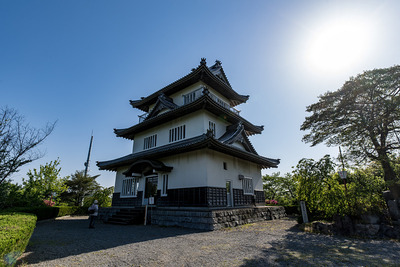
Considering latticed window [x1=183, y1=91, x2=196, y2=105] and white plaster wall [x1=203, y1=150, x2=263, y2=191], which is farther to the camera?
latticed window [x1=183, y1=91, x2=196, y2=105]

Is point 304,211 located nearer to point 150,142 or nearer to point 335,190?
point 335,190

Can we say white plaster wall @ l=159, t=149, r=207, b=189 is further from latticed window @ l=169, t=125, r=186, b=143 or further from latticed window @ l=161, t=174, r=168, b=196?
latticed window @ l=169, t=125, r=186, b=143

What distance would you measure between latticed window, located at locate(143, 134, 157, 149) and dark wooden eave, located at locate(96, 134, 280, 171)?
87 centimetres

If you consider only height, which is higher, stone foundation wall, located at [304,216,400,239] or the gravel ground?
stone foundation wall, located at [304,216,400,239]

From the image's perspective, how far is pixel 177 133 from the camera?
1365cm

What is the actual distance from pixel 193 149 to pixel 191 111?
126 inches

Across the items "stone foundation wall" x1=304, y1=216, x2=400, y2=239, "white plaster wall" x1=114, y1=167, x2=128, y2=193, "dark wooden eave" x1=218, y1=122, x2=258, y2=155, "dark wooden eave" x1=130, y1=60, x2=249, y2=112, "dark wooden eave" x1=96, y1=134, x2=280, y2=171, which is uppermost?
"dark wooden eave" x1=130, y1=60, x2=249, y2=112

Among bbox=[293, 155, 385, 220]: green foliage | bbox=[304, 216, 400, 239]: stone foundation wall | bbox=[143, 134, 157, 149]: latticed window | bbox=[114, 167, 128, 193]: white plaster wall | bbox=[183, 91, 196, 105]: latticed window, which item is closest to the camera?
bbox=[304, 216, 400, 239]: stone foundation wall

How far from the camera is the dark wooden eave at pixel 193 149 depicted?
9.95m

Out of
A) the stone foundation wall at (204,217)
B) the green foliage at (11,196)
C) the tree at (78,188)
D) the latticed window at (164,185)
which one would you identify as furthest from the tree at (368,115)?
the tree at (78,188)

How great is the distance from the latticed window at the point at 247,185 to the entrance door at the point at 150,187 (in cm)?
624

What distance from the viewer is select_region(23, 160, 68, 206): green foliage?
15414 mm

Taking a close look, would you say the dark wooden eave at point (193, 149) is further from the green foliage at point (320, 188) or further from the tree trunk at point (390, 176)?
the tree trunk at point (390, 176)

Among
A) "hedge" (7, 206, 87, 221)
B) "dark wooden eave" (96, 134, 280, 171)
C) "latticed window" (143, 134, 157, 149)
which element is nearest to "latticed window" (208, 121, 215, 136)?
"dark wooden eave" (96, 134, 280, 171)
